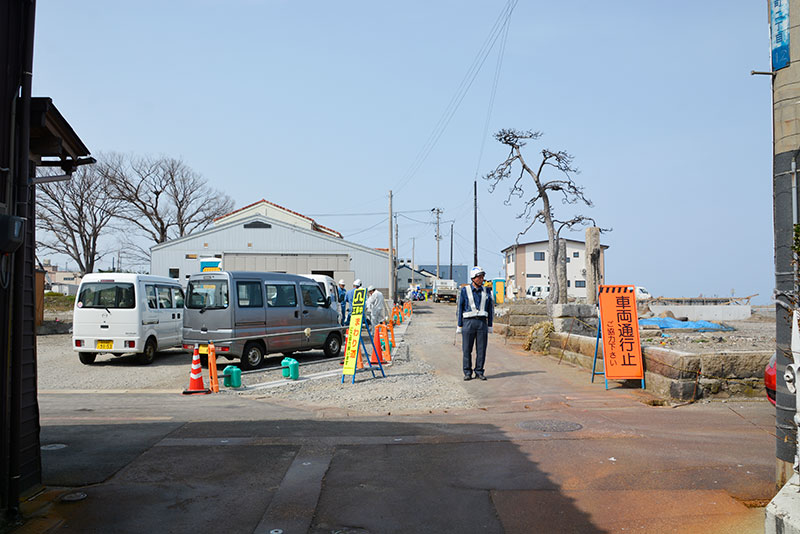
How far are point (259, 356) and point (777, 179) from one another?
11342 mm

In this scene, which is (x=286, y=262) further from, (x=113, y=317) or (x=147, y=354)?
(x=113, y=317)

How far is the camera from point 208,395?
33.6 ft

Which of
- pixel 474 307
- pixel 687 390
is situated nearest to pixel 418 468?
pixel 687 390

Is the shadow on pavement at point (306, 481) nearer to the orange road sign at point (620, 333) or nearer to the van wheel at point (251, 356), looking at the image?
the orange road sign at point (620, 333)

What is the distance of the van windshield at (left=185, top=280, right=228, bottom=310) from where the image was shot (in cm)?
1313

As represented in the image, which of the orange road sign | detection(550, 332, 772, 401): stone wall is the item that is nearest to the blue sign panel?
detection(550, 332, 772, 401): stone wall

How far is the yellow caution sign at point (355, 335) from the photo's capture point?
11.0 metres

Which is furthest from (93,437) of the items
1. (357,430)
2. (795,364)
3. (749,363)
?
(749,363)

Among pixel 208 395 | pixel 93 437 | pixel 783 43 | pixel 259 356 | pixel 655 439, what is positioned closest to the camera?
pixel 783 43

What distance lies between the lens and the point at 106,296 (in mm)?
14289

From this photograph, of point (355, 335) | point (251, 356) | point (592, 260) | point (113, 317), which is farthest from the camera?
point (592, 260)

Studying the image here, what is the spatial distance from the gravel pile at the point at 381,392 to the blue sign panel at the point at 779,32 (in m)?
5.87

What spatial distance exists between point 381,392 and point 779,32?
7427mm

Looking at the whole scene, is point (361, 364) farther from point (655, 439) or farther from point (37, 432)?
point (37, 432)
